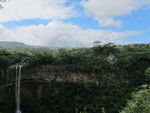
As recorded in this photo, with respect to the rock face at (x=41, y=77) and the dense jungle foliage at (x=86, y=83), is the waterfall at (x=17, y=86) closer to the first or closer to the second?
the rock face at (x=41, y=77)

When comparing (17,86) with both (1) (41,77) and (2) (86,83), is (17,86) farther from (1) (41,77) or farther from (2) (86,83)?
(2) (86,83)

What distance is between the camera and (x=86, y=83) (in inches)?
1068

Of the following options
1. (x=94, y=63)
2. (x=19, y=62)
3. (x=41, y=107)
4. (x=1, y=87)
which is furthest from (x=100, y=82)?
(x=1, y=87)

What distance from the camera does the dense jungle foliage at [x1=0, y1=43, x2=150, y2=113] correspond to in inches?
1026

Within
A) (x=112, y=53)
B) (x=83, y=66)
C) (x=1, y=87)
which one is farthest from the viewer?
(x=112, y=53)

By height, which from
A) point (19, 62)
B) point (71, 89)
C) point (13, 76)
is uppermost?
point (19, 62)

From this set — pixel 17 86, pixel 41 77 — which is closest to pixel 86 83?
pixel 41 77

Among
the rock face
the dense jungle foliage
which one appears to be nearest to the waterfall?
the rock face

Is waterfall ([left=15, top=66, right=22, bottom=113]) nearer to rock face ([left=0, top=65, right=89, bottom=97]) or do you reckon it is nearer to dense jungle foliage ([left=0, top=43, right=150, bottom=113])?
rock face ([left=0, top=65, right=89, bottom=97])

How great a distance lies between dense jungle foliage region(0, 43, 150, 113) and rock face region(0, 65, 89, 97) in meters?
0.54

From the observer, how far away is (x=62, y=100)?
88.8 ft

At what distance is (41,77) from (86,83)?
20.0ft

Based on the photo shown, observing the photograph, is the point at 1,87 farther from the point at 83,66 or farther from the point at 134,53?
the point at 134,53

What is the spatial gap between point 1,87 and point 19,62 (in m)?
3.88
